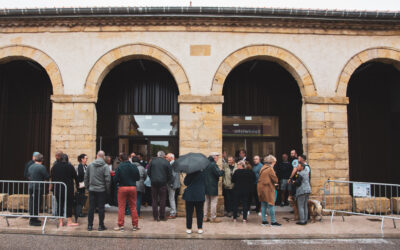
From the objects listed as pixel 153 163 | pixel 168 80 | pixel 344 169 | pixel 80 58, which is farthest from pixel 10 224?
pixel 344 169

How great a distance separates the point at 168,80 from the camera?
10.6 m

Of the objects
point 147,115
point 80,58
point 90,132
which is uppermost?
point 80,58

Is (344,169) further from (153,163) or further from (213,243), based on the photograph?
(153,163)

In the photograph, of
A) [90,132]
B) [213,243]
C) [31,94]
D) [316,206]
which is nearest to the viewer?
[213,243]

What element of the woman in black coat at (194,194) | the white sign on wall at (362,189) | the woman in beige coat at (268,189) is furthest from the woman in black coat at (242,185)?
the white sign on wall at (362,189)

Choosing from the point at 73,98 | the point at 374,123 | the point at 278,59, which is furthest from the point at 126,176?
the point at 374,123

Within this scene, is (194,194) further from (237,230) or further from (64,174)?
(64,174)

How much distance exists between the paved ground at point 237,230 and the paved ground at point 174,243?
0.67ft

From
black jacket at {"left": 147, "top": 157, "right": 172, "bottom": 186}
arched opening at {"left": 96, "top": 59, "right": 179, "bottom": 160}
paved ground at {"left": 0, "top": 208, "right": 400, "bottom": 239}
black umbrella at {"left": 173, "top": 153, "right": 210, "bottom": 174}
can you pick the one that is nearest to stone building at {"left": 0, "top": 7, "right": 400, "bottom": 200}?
black jacket at {"left": 147, "top": 157, "right": 172, "bottom": 186}

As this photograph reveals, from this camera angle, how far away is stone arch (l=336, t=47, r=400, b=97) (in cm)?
898

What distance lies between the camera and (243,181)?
773 cm

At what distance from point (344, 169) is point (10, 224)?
9.02 metres

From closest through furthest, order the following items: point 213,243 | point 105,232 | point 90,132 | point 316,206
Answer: point 213,243
point 105,232
point 316,206
point 90,132

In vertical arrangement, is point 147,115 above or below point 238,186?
above
